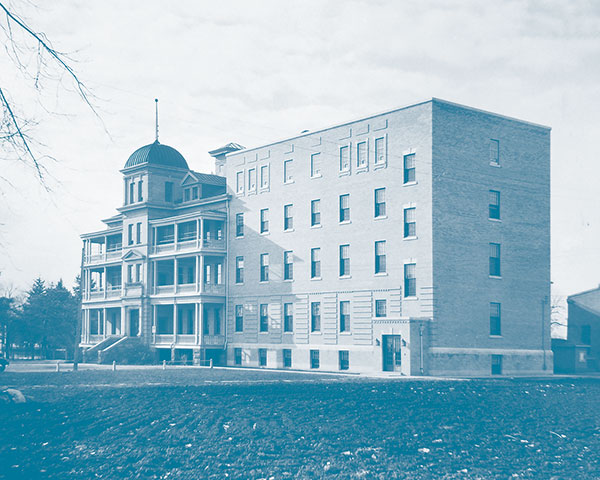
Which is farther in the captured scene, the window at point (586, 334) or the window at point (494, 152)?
the window at point (586, 334)

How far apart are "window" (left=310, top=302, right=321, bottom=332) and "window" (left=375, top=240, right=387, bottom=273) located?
231 inches

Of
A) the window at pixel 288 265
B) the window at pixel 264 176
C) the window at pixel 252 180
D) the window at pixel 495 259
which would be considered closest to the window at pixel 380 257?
the window at pixel 495 259

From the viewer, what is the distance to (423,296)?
49344 millimetres

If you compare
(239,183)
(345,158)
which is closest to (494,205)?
(345,158)

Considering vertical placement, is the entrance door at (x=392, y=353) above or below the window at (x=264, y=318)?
below

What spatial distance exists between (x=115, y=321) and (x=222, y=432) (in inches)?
2334

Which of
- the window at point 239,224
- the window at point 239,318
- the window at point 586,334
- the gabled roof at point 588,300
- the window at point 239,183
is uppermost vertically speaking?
the window at point 239,183

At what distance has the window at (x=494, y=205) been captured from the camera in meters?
52.5

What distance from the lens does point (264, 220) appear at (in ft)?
204

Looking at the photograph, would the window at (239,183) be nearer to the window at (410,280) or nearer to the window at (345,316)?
the window at (345,316)

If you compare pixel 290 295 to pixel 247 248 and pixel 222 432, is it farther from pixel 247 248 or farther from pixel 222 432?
pixel 222 432

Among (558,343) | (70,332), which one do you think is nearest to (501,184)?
(558,343)

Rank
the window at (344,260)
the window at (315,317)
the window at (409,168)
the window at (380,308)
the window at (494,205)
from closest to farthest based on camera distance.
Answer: the window at (409,168), the window at (380,308), the window at (494,205), the window at (344,260), the window at (315,317)

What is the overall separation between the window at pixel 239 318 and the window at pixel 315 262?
798 cm
